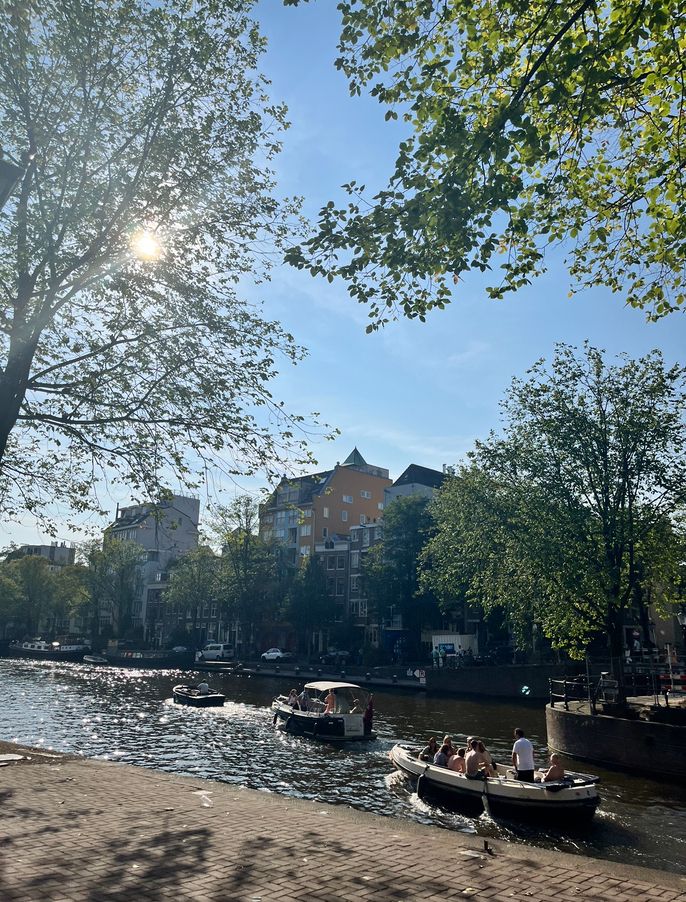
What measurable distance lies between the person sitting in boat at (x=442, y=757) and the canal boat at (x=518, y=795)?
612 millimetres

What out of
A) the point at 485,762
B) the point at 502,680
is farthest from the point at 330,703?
the point at 502,680

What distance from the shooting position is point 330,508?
308ft

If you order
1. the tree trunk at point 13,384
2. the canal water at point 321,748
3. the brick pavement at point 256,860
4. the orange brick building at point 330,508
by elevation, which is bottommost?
the canal water at point 321,748

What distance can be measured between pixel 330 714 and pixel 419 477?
196 feet

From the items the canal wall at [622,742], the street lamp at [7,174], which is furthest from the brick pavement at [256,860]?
the canal wall at [622,742]

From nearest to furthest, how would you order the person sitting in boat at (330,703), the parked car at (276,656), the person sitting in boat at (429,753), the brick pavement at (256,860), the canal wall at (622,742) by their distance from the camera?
the brick pavement at (256,860) < the person sitting in boat at (429,753) < the canal wall at (622,742) < the person sitting in boat at (330,703) < the parked car at (276,656)

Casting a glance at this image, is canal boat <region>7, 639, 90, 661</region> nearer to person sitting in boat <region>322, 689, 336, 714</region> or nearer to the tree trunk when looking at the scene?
person sitting in boat <region>322, 689, 336, 714</region>

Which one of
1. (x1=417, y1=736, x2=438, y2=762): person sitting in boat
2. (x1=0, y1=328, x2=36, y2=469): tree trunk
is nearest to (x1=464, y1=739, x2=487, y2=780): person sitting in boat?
(x1=417, y1=736, x2=438, y2=762): person sitting in boat

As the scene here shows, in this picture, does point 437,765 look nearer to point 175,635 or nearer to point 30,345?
point 30,345

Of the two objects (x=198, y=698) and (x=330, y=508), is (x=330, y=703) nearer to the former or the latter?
(x=198, y=698)

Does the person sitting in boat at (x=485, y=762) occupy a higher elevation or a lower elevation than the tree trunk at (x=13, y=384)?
lower

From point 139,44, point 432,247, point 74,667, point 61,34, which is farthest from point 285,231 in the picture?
point 74,667

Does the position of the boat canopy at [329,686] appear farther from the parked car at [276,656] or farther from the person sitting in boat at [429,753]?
the parked car at [276,656]

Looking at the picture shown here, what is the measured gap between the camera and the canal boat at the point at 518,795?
17.2 metres
